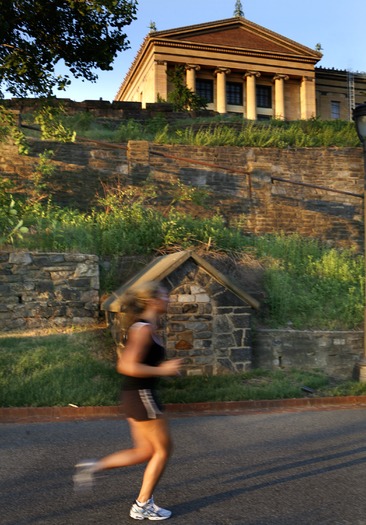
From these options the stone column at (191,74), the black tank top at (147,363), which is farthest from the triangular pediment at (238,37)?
the black tank top at (147,363)

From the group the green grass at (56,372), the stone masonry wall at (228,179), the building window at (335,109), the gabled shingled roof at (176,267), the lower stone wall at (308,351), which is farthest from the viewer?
the building window at (335,109)

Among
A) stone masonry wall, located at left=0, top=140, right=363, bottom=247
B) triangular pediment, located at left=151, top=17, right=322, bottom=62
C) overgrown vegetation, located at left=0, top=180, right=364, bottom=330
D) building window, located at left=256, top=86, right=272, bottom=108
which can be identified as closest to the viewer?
overgrown vegetation, located at left=0, top=180, right=364, bottom=330

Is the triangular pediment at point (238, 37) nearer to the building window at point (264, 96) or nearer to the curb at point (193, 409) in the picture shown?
the building window at point (264, 96)

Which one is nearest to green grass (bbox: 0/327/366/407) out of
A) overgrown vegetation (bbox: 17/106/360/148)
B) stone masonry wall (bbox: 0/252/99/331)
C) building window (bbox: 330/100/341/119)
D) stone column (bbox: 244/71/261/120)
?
stone masonry wall (bbox: 0/252/99/331)

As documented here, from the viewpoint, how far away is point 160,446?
404cm

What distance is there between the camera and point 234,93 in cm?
Result: 4409

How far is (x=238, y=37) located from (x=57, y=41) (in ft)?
106

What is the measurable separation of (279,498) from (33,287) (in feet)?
25.0

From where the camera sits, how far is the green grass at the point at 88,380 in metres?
8.25

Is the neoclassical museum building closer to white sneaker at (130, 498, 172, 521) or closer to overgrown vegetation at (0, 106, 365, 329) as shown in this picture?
overgrown vegetation at (0, 106, 365, 329)

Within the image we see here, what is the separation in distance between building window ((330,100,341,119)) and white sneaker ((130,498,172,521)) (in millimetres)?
47920

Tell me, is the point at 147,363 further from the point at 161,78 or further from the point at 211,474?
the point at 161,78

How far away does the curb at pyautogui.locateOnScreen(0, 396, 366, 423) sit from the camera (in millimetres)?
7723

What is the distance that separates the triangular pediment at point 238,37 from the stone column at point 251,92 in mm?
1623
